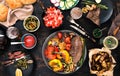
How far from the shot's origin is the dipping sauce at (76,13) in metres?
2.83

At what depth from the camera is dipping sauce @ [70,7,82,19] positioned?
2.83 m

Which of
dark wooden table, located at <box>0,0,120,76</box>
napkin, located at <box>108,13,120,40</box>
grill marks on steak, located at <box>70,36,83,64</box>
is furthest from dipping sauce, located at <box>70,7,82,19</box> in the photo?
napkin, located at <box>108,13,120,40</box>

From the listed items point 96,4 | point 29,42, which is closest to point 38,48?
point 29,42

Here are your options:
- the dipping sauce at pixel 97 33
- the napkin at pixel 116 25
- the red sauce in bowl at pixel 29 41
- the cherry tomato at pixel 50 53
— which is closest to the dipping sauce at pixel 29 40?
the red sauce in bowl at pixel 29 41

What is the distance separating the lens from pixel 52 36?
2.85 metres

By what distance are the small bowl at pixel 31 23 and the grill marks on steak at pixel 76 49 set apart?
337 mm

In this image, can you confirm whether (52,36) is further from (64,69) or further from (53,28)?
(64,69)

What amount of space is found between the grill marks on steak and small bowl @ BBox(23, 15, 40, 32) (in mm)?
337

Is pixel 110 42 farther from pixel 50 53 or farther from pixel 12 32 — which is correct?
pixel 12 32

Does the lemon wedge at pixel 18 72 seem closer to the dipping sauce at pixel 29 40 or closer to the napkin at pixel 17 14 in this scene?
the dipping sauce at pixel 29 40

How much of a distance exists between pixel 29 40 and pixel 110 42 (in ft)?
2.16

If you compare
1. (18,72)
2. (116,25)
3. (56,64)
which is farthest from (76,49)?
(18,72)

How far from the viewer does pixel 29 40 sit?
9.43 ft

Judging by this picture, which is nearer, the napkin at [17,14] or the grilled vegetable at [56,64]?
the grilled vegetable at [56,64]
